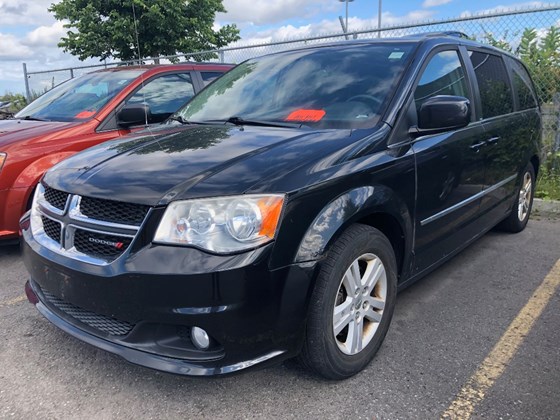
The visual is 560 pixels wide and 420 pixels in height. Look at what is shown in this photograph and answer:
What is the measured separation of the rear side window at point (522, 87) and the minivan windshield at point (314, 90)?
187 cm

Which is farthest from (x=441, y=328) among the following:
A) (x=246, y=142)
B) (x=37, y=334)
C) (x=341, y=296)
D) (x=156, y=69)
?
(x=156, y=69)

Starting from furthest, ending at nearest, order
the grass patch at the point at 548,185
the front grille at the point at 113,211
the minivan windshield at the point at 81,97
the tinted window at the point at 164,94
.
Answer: the grass patch at the point at 548,185
the tinted window at the point at 164,94
the minivan windshield at the point at 81,97
the front grille at the point at 113,211

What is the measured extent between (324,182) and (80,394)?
5.17ft

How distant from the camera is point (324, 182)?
224 cm

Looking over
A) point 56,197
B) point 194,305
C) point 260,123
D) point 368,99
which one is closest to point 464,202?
point 368,99

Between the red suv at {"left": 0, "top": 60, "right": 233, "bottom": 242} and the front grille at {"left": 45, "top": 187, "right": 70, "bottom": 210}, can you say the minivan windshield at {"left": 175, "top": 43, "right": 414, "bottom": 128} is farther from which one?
the red suv at {"left": 0, "top": 60, "right": 233, "bottom": 242}

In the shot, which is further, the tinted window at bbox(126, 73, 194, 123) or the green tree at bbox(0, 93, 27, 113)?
the green tree at bbox(0, 93, 27, 113)

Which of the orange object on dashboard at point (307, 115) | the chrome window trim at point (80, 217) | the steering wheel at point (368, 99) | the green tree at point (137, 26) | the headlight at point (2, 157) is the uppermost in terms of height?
the green tree at point (137, 26)

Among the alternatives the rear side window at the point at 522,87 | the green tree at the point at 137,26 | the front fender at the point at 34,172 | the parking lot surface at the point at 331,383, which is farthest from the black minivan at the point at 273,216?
the green tree at the point at 137,26

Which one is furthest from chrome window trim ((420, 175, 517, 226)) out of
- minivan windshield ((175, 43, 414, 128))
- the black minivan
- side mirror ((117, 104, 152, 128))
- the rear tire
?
side mirror ((117, 104, 152, 128))

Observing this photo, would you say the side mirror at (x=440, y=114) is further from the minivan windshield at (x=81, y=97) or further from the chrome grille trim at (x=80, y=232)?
the minivan windshield at (x=81, y=97)

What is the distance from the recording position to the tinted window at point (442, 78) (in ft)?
9.95

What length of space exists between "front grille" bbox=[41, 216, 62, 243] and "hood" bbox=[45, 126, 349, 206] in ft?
0.61

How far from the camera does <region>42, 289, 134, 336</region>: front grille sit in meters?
2.23
